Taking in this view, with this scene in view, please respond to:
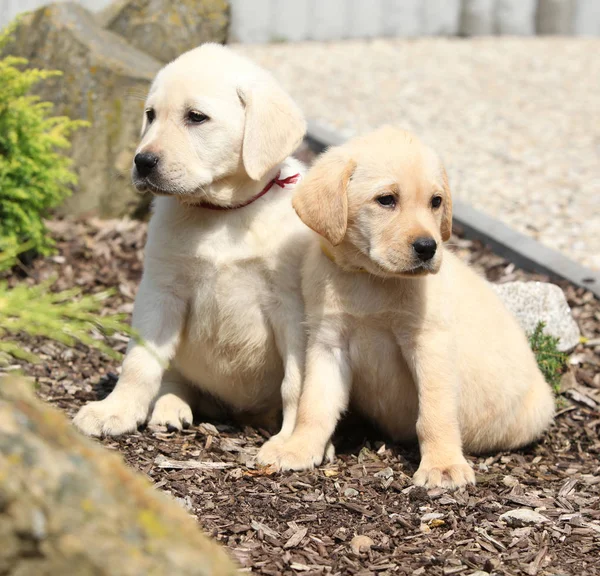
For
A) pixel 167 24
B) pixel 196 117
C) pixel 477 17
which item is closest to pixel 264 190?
pixel 196 117

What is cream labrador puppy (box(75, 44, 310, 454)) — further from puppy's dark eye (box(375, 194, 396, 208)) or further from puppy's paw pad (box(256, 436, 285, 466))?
puppy's dark eye (box(375, 194, 396, 208))

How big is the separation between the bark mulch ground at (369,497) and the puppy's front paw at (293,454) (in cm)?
5

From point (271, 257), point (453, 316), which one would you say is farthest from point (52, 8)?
point (453, 316)

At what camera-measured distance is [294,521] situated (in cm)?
356

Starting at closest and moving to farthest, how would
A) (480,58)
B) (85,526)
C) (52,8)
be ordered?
(85,526), (52,8), (480,58)

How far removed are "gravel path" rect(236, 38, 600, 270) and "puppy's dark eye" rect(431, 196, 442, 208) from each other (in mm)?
3359

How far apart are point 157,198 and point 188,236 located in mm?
419

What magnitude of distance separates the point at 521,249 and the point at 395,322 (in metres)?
3.19

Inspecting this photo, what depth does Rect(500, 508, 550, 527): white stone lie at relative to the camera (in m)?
3.70

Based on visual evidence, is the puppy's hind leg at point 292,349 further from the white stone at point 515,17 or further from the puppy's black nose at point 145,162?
the white stone at point 515,17

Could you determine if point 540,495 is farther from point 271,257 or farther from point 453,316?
point 271,257

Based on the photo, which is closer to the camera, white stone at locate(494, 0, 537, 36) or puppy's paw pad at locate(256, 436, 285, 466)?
puppy's paw pad at locate(256, 436, 285, 466)

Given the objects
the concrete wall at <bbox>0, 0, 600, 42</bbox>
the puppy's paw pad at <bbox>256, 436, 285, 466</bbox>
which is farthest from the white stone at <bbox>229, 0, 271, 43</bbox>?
the puppy's paw pad at <bbox>256, 436, 285, 466</bbox>

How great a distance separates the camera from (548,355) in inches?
214
